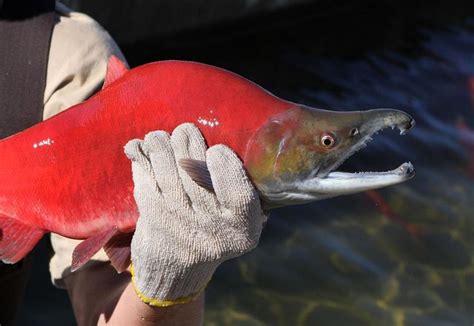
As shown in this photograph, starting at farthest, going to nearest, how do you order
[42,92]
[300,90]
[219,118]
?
[300,90] → [42,92] → [219,118]

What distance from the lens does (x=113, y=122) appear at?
68.1 inches

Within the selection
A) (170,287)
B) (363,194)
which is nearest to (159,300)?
(170,287)

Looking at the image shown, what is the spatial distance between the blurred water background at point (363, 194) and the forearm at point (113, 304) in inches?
83.7

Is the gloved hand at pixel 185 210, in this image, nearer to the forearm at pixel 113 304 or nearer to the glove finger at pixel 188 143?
the glove finger at pixel 188 143

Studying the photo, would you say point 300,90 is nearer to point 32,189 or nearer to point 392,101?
point 392,101

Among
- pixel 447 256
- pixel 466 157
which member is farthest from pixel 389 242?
pixel 466 157

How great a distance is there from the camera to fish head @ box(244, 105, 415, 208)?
1636mm

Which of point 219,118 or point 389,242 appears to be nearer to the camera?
point 219,118

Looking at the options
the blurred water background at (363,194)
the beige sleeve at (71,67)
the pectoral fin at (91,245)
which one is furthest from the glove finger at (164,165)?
the blurred water background at (363,194)

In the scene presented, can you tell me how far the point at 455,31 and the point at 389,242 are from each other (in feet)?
13.7

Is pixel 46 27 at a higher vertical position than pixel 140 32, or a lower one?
higher

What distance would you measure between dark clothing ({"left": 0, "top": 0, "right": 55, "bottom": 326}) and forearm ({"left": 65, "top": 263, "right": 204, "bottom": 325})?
1.52ft

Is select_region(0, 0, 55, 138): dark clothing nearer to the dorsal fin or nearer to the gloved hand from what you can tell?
the dorsal fin

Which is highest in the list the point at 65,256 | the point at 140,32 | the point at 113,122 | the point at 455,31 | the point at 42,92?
the point at 113,122
